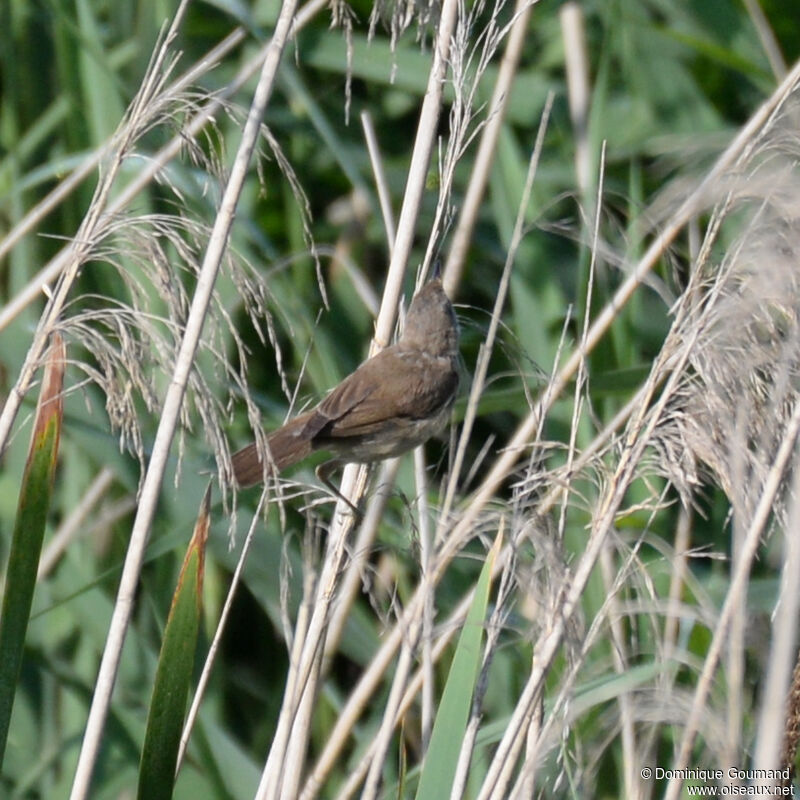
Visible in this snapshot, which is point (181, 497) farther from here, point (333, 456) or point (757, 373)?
point (757, 373)

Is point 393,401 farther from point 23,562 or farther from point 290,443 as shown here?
point 23,562

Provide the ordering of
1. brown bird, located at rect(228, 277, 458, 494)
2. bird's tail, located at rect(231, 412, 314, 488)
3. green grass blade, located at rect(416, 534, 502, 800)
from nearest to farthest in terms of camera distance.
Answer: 1. green grass blade, located at rect(416, 534, 502, 800)
2. bird's tail, located at rect(231, 412, 314, 488)
3. brown bird, located at rect(228, 277, 458, 494)

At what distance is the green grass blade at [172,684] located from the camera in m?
1.67

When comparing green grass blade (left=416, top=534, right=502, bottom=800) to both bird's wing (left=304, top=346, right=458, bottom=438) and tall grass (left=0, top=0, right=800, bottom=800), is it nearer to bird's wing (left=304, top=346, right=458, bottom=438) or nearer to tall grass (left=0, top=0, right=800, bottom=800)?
tall grass (left=0, top=0, right=800, bottom=800)

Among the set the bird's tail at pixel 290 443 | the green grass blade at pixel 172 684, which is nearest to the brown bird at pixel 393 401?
the bird's tail at pixel 290 443

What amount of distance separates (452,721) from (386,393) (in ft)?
3.89

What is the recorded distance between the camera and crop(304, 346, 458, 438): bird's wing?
8.57 ft

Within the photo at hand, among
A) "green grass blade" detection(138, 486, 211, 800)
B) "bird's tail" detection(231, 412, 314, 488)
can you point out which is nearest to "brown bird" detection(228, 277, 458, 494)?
"bird's tail" detection(231, 412, 314, 488)

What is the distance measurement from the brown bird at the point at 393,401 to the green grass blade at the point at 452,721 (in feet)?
2.77

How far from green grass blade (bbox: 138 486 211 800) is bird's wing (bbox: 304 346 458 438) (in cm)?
86

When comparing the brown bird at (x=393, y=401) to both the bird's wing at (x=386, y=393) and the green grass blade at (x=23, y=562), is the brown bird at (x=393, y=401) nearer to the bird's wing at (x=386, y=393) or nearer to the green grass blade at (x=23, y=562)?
the bird's wing at (x=386, y=393)

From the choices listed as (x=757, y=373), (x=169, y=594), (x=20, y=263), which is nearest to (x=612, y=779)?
(x=169, y=594)

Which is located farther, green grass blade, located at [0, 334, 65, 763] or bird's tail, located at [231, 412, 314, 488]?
bird's tail, located at [231, 412, 314, 488]

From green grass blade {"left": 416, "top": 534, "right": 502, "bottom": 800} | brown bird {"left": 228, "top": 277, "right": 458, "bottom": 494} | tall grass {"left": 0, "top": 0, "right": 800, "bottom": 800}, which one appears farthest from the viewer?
brown bird {"left": 228, "top": 277, "right": 458, "bottom": 494}
